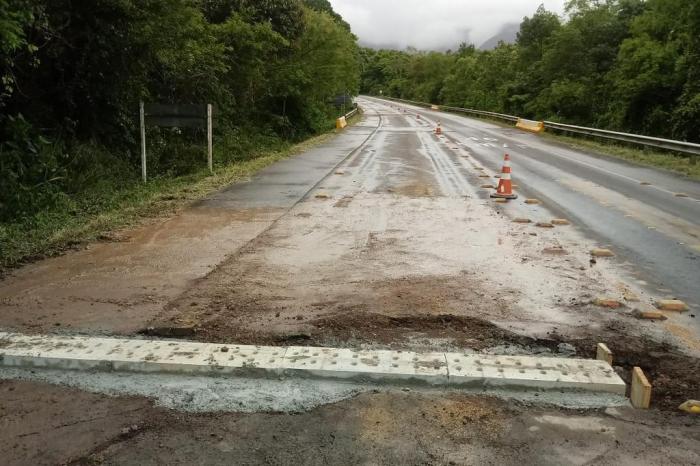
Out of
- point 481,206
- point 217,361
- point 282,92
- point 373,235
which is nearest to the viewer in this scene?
point 217,361

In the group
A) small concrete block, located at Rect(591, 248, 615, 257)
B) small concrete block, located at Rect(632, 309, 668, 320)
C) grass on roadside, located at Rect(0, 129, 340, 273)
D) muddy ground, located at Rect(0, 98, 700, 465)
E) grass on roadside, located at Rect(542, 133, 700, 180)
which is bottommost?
grass on roadside, located at Rect(0, 129, 340, 273)

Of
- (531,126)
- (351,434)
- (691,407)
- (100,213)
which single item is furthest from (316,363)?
(531,126)

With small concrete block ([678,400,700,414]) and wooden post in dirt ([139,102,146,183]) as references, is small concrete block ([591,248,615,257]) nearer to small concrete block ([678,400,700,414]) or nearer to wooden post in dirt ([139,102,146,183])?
small concrete block ([678,400,700,414])

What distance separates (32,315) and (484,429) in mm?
3920

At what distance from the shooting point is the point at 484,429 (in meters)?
3.33

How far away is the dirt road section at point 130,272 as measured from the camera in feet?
16.4

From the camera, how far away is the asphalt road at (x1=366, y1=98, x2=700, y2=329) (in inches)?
265

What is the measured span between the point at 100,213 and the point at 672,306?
8279 millimetres

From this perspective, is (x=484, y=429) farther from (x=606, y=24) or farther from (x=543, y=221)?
(x=606, y=24)

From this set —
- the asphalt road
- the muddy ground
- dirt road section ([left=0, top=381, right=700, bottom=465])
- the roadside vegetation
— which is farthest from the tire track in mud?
the asphalt road

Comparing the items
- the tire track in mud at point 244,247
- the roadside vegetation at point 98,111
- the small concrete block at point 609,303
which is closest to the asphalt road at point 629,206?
the small concrete block at point 609,303

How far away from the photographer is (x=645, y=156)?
19594mm

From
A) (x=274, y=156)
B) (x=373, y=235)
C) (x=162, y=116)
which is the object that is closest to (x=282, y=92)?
(x=274, y=156)

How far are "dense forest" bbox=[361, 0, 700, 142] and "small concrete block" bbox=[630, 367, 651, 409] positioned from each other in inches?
878
